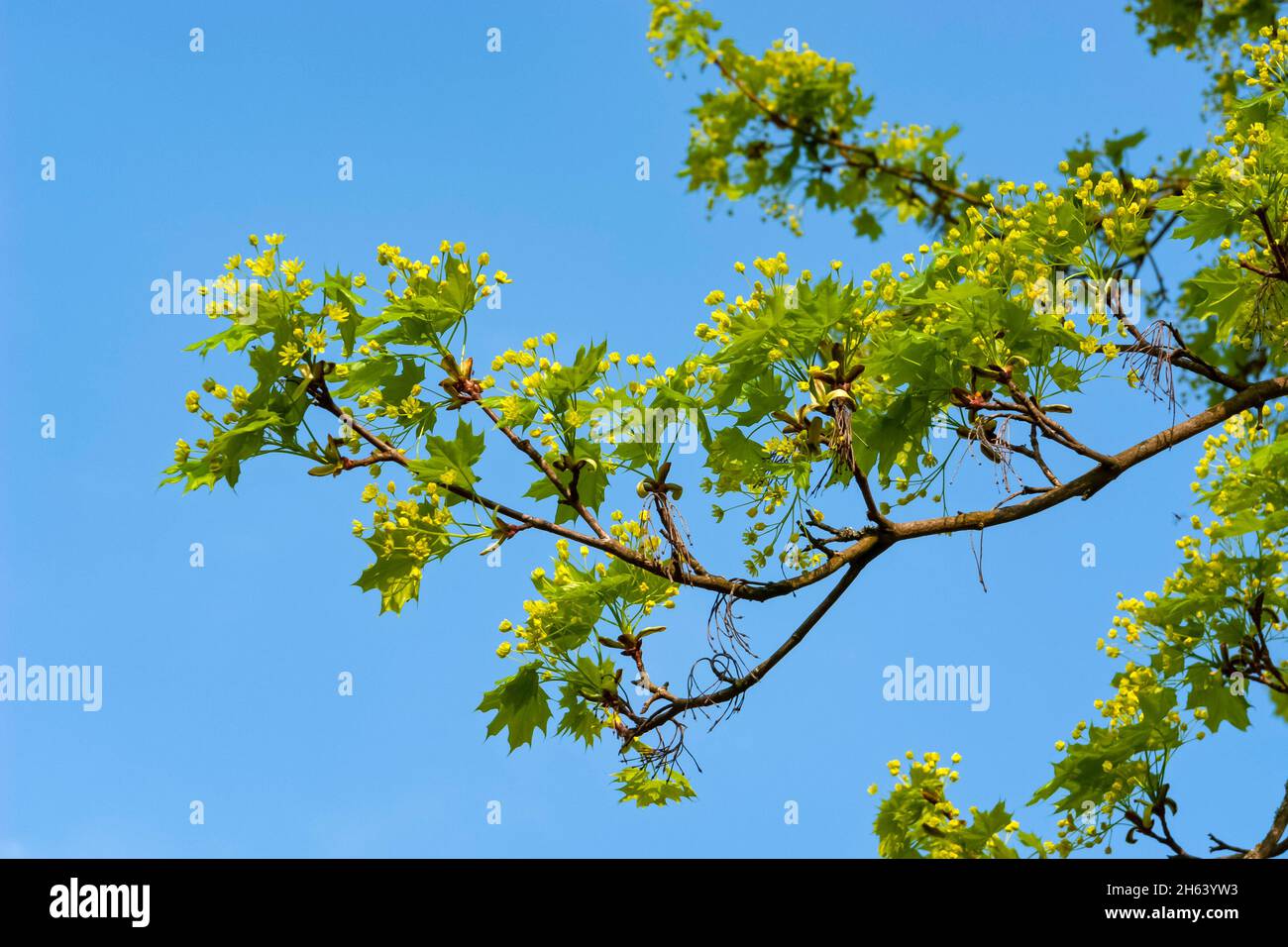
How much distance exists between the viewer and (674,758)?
430cm

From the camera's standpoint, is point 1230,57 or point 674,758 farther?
point 1230,57

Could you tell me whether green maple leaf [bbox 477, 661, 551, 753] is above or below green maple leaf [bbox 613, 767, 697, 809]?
above

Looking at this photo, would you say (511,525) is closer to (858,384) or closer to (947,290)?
(858,384)

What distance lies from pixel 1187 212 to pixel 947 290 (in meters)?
1.26

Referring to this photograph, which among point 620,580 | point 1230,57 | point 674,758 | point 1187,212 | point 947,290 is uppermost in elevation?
point 1230,57

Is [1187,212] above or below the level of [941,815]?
above

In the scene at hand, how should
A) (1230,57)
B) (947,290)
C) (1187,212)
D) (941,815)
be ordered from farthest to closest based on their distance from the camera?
(1230,57) < (941,815) < (1187,212) < (947,290)

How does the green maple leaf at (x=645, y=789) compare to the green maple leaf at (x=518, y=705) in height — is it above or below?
below

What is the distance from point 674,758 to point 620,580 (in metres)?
0.67
